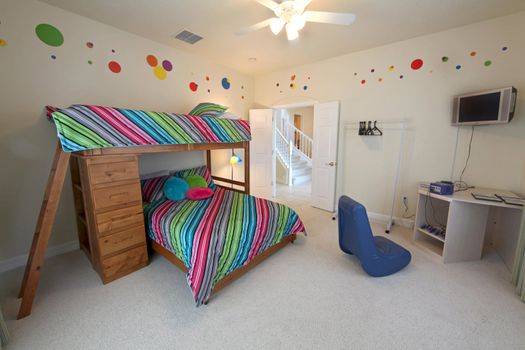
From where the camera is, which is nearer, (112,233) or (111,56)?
(112,233)

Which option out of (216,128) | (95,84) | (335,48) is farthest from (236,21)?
(95,84)

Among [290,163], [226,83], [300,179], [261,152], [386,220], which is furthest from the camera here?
[300,179]

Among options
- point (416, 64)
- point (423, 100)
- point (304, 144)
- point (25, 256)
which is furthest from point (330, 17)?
point (304, 144)

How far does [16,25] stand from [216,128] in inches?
88.5

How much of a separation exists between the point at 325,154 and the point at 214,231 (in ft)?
9.30

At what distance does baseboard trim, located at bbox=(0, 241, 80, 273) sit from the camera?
2.31m

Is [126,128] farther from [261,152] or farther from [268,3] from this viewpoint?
[261,152]

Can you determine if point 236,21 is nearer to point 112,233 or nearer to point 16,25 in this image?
point 16,25

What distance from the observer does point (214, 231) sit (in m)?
2.00

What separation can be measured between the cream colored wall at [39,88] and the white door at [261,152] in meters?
2.36

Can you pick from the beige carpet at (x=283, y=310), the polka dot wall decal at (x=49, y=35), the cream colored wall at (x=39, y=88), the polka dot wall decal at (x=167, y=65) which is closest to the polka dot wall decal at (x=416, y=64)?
the beige carpet at (x=283, y=310)

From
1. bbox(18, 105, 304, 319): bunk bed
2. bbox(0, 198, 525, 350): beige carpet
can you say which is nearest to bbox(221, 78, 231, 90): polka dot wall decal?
bbox(18, 105, 304, 319): bunk bed

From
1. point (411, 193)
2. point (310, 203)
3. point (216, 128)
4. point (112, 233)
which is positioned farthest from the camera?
point (310, 203)

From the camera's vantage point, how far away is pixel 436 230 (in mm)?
2727
